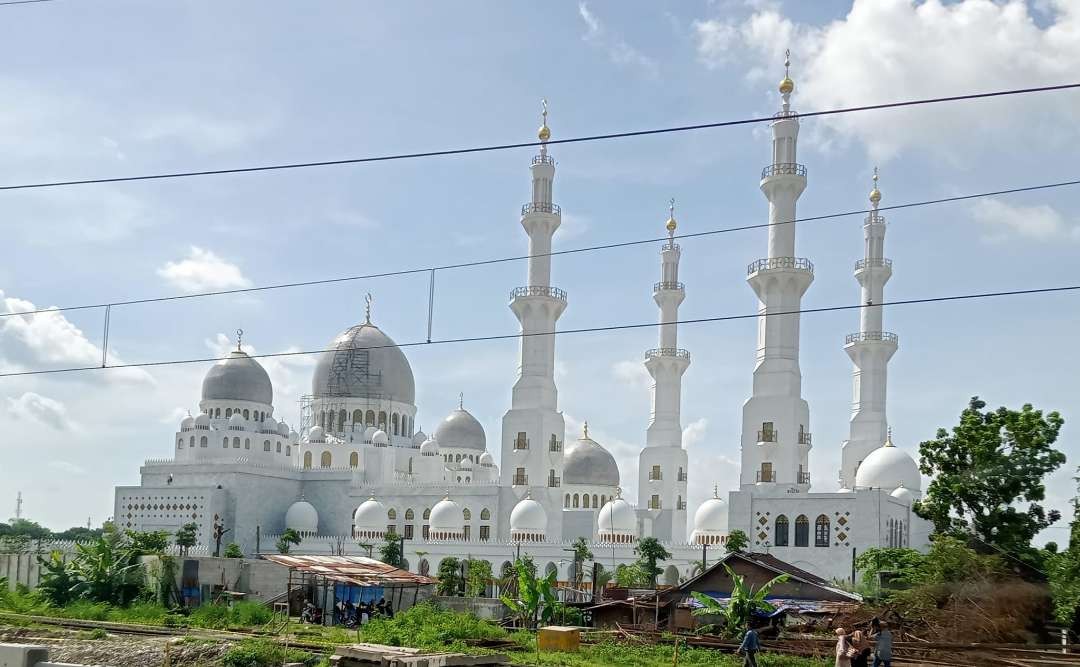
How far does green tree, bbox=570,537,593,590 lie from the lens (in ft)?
158

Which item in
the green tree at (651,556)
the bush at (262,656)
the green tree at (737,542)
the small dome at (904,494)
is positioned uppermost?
the small dome at (904,494)

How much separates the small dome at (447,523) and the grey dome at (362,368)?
43.1 ft

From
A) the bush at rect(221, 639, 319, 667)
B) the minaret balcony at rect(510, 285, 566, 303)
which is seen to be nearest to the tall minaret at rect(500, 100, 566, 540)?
the minaret balcony at rect(510, 285, 566, 303)

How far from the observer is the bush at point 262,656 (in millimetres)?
19719

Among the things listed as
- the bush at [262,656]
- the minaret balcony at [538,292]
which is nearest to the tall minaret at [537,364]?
the minaret balcony at [538,292]

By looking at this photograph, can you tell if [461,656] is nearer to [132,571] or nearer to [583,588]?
[132,571]

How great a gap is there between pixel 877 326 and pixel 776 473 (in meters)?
11.8

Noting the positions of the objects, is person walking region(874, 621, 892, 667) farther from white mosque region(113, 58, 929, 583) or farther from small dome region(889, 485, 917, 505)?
small dome region(889, 485, 917, 505)

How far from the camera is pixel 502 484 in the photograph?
5309 centimetres

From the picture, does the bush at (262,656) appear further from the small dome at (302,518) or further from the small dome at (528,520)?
the small dome at (302,518)

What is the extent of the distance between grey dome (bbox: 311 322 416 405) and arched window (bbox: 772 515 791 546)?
2830 cm

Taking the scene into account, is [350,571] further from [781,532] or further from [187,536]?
[187,536]

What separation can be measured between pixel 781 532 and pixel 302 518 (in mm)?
26542

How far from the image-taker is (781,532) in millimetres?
42750
